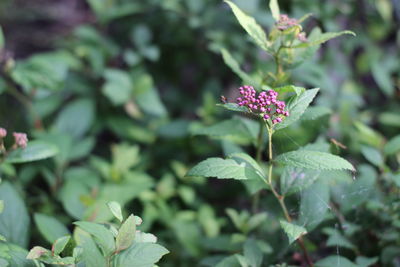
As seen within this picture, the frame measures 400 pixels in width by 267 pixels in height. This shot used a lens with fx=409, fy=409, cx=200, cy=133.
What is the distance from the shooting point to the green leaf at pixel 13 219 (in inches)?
61.6

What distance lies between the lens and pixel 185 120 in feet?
8.26

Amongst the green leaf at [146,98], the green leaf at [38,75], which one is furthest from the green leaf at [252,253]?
the green leaf at [38,75]

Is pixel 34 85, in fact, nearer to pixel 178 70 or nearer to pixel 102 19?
pixel 102 19

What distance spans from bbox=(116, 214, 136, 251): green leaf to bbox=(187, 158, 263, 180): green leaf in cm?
23

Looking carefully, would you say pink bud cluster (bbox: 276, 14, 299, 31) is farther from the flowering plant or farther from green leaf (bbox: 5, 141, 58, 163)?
green leaf (bbox: 5, 141, 58, 163)

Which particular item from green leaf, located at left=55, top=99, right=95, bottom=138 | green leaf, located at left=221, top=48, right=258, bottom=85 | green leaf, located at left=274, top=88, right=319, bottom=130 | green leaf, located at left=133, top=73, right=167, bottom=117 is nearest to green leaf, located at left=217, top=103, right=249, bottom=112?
green leaf, located at left=274, top=88, right=319, bottom=130

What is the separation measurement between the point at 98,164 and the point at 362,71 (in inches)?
76.4

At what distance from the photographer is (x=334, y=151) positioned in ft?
5.05

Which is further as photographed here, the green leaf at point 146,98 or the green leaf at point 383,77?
the green leaf at point 383,77

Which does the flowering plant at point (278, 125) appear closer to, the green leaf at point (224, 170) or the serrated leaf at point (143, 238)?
the green leaf at point (224, 170)

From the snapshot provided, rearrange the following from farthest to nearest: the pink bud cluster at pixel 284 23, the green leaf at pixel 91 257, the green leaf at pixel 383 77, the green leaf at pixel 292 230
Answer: the green leaf at pixel 383 77, the pink bud cluster at pixel 284 23, the green leaf at pixel 292 230, the green leaf at pixel 91 257

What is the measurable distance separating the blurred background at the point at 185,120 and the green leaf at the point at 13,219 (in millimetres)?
23

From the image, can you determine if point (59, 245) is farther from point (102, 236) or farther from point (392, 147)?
point (392, 147)

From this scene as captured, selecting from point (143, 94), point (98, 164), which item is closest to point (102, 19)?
point (143, 94)
